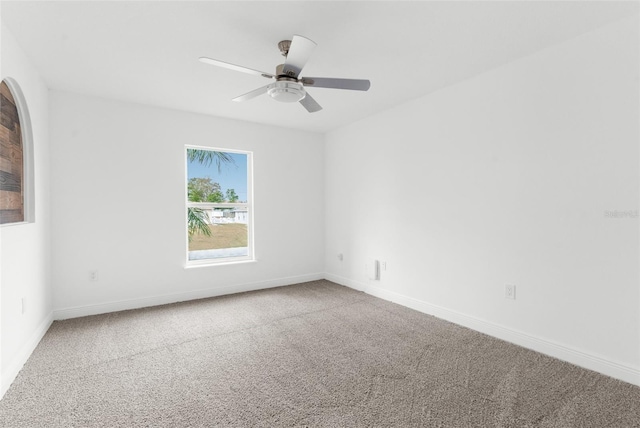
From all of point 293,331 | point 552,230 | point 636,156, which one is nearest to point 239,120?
point 293,331

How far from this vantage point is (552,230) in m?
2.45

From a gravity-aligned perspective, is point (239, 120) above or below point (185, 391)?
above

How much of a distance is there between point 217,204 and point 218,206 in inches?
1.3

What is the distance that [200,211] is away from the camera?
4.18 m

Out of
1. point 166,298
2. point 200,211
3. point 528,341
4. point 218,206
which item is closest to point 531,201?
point 528,341

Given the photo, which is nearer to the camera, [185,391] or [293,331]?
[185,391]

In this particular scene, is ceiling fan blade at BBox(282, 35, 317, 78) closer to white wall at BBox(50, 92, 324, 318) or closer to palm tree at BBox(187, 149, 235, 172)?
white wall at BBox(50, 92, 324, 318)

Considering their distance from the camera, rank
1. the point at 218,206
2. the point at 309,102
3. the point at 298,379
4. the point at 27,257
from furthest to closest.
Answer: the point at 218,206 → the point at 309,102 → the point at 27,257 → the point at 298,379

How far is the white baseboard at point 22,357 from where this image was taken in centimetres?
199

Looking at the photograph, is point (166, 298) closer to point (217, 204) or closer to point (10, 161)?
point (217, 204)

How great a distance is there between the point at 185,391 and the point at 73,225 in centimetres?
241

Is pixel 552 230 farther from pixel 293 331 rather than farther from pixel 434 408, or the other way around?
pixel 293 331

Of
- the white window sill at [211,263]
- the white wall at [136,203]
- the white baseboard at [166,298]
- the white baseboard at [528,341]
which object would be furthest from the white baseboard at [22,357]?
the white baseboard at [528,341]

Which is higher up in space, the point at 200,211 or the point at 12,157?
the point at 12,157
